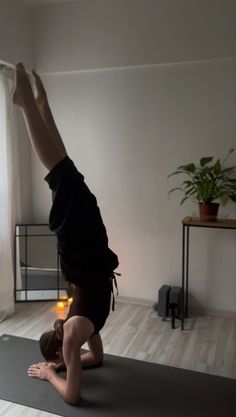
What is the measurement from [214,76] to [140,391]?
2.40 m

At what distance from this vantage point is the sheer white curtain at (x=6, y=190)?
3184mm

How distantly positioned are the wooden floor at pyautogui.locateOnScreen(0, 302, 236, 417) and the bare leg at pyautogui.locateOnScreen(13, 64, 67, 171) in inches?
54.9

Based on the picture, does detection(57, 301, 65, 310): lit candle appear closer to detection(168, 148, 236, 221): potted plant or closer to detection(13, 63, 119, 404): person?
detection(13, 63, 119, 404): person

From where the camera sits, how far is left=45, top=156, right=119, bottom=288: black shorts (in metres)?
1.91

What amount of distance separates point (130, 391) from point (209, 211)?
1.42 m

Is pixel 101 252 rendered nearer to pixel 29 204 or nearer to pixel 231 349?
pixel 231 349

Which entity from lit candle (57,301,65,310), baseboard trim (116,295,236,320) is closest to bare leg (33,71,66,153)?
lit candle (57,301,65,310)

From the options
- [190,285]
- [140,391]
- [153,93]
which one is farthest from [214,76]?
[140,391]

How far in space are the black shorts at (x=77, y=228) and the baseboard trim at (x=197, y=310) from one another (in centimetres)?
140

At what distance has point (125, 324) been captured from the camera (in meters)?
3.05

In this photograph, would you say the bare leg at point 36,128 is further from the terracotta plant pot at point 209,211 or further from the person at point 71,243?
the terracotta plant pot at point 209,211

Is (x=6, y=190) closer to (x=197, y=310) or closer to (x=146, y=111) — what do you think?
(x=146, y=111)

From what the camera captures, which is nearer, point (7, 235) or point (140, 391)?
point (140, 391)

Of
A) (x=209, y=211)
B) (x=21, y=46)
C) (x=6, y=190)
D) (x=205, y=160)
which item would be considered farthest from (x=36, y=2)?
(x=209, y=211)
